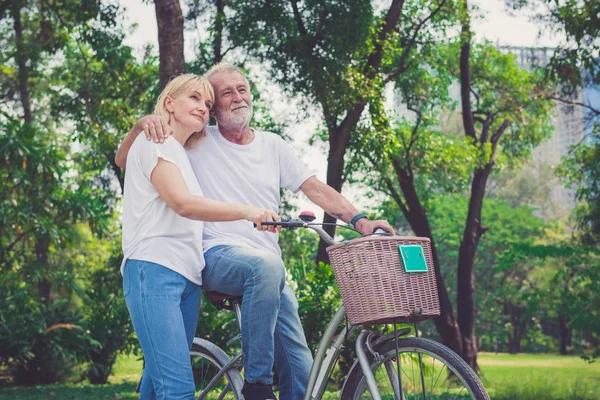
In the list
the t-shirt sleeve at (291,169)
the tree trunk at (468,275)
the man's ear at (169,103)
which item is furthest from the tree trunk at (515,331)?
the man's ear at (169,103)

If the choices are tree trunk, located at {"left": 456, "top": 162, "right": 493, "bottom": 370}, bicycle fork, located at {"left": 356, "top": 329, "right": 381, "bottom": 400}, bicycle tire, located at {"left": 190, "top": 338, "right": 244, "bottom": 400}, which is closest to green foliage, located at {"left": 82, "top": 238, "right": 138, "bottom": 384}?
tree trunk, located at {"left": 456, "top": 162, "right": 493, "bottom": 370}

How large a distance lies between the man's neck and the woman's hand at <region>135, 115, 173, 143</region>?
475 mm

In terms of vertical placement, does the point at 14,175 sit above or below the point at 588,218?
above

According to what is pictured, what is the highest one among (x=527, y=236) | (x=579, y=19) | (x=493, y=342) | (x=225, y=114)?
(x=579, y=19)

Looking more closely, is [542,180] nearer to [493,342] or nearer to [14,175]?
[493,342]

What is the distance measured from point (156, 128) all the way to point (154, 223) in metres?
0.40

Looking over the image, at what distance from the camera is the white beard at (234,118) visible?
4094 mm

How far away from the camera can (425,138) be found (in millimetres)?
21125

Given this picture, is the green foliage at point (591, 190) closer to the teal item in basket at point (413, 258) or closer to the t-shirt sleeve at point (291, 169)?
the t-shirt sleeve at point (291, 169)

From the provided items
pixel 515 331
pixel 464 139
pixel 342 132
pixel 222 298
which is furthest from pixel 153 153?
pixel 515 331

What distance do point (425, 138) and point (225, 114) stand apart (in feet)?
57.0

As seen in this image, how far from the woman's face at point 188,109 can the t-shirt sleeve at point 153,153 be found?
0.42 ft

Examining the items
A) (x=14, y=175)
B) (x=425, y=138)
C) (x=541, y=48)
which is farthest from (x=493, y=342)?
(x=14, y=175)

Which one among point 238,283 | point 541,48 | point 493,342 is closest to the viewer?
point 238,283
